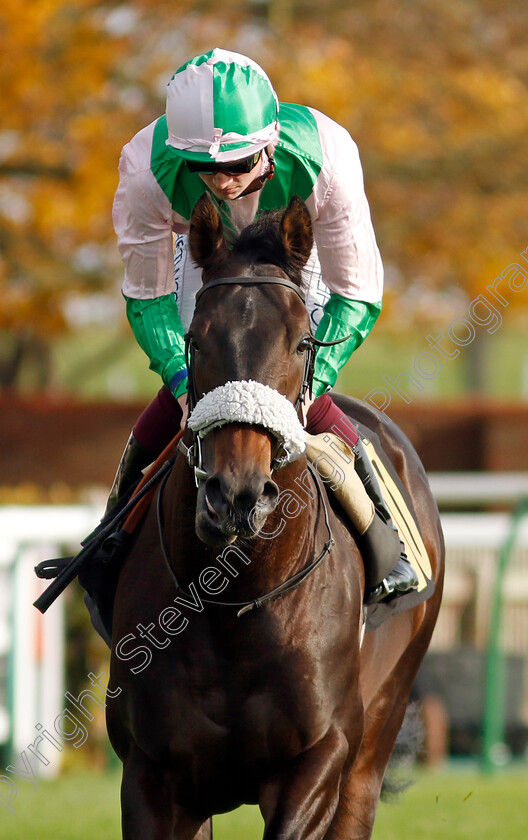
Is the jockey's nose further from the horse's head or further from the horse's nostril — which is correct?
the horse's nostril

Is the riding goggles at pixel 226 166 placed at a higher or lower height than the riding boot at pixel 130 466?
higher

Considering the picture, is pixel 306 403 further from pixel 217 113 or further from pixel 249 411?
pixel 217 113

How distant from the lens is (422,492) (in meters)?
4.62

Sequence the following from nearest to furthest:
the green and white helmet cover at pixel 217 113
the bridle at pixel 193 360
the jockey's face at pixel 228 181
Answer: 1. the bridle at pixel 193 360
2. the green and white helmet cover at pixel 217 113
3. the jockey's face at pixel 228 181

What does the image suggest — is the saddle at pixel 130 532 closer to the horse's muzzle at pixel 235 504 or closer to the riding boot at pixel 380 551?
the riding boot at pixel 380 551

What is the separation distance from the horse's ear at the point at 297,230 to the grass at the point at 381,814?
2903 mm

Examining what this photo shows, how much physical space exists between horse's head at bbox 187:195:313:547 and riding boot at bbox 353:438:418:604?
0.75 m

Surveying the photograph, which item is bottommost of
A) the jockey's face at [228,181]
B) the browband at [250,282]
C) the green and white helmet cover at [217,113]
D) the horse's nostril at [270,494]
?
the horse's nostril at [270,494]

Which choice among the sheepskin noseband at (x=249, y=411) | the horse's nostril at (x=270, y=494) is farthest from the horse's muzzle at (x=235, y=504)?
the sheepskin noseband at (x=249, y=411)

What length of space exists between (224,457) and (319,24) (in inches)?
428

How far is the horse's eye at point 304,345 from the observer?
9.52 feet

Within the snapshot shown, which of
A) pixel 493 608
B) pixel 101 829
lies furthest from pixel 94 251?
pixel 101 829

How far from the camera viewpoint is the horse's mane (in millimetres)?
3062

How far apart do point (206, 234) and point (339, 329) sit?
0.53 metres
